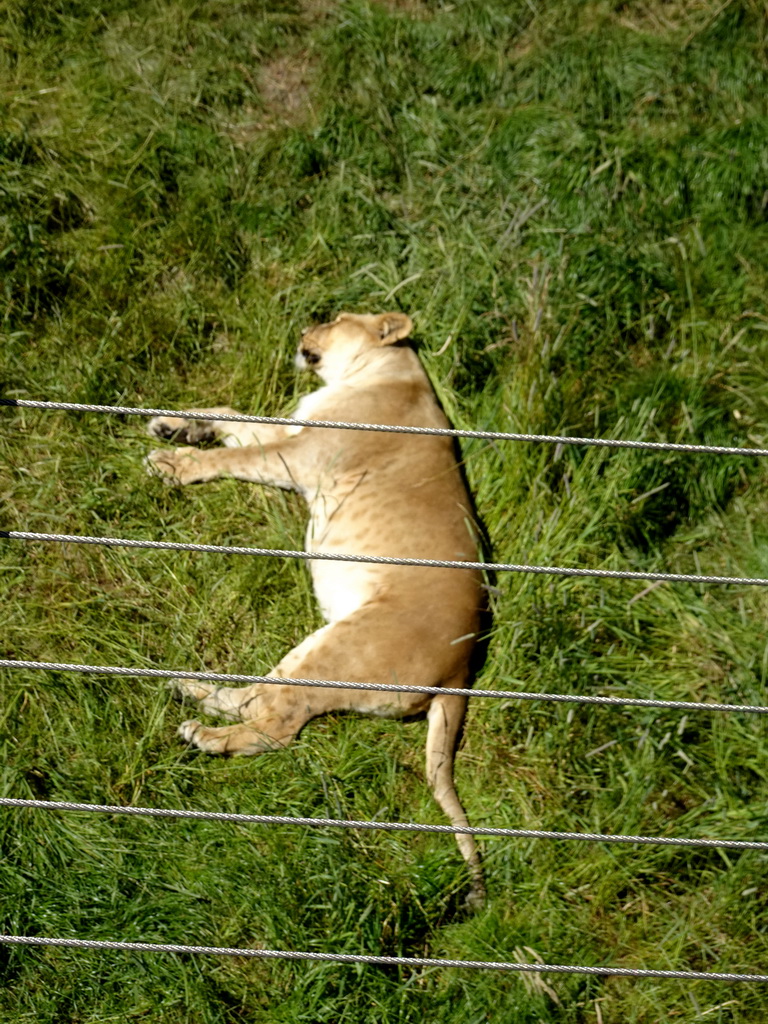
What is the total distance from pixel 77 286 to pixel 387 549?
1.76m

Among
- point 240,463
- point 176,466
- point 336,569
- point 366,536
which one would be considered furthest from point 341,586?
point 176,466

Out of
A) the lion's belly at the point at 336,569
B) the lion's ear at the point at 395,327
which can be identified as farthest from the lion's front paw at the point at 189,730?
the lion's ear at the point at 395,327

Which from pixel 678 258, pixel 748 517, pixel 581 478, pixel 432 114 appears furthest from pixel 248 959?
pixel 432 114

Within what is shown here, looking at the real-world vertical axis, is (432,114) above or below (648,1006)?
above

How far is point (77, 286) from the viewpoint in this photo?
4.34 metres

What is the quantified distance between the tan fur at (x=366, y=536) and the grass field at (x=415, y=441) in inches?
3.6

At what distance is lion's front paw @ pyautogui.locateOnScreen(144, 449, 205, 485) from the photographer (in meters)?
3.98

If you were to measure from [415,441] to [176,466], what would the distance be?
92cm

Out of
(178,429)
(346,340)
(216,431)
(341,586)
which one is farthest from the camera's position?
(346,340)

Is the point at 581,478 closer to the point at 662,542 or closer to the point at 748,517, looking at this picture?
the point at 662,542

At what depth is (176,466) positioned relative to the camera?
3992 millimetres

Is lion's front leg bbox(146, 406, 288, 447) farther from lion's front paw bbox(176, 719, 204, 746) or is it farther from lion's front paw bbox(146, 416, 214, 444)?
lion's front paw bbox(176, 719, 204, 746)

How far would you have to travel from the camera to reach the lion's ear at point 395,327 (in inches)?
170

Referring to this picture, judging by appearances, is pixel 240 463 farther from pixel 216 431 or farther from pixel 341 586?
pixel 341 586
